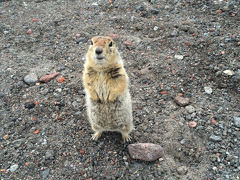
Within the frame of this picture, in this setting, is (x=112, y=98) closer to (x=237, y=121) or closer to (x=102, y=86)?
(x=102, y=86)

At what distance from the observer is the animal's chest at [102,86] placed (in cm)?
358

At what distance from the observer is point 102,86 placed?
360 centimetres

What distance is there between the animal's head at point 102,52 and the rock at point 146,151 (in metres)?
1.43

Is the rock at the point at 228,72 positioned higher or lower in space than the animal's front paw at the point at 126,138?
higher

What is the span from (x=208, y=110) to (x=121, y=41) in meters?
2.82

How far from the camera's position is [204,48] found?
5648mm

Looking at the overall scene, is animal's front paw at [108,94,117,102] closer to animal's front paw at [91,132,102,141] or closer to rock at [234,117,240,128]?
animal's front paw at [91,132,102,141]

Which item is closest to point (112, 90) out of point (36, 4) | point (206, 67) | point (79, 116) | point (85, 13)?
point (79, 116)

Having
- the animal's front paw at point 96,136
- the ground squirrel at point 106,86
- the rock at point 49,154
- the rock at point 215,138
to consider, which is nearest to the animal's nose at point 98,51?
the ground squirrel at point 106,86

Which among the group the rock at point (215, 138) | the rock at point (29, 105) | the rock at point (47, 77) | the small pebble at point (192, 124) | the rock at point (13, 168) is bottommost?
the rock at point (13, 168)

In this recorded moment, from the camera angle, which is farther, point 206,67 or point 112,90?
point 206,67

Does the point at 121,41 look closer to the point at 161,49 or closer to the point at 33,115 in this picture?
the point at 161,49

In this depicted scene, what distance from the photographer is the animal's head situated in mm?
3287

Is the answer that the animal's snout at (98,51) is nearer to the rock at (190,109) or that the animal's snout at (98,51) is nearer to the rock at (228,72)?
the rock at (190,109)
